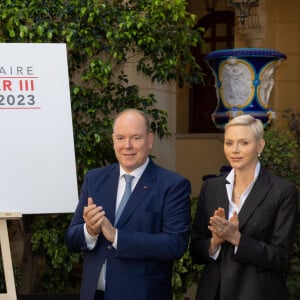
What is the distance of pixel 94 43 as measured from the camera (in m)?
4.84

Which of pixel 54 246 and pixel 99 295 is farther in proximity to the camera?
pixel 54 246

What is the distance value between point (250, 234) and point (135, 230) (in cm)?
48

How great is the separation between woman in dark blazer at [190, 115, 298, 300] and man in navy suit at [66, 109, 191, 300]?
0.57 feet

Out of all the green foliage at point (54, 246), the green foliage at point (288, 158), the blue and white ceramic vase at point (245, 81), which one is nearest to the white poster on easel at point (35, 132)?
the green foliage at point (54, 246)

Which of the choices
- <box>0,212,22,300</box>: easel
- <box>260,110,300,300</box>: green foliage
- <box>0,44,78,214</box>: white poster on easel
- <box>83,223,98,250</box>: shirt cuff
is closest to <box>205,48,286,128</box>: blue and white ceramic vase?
<box>260,110,300,300</box>: green foliage

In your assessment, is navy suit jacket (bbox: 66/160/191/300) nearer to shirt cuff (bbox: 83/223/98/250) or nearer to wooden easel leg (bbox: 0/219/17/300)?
shirt cuff (bbox: 83/223/98/250)

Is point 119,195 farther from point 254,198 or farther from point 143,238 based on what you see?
point 254,198

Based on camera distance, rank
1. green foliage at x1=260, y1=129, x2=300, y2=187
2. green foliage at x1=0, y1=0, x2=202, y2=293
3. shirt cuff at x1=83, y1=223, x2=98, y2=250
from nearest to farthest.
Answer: shirt cuff at x1=83, y1=223, x2=98, y2=250
green foliage at x1=260, y1=129, x2=300, y2=187
green foliage at x1=0, y1=0, x2=202, y2=293

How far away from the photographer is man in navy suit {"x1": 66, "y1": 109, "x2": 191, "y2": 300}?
9.64 feet

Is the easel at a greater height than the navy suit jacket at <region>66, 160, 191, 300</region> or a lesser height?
lesser

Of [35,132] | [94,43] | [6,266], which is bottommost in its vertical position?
[6,266]

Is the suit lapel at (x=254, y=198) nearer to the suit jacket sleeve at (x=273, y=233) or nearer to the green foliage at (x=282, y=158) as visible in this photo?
the suit jacket sleeve at (x=273, y=233)

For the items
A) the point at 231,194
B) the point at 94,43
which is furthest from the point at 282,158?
the point at 231,194

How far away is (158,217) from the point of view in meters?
2.99
